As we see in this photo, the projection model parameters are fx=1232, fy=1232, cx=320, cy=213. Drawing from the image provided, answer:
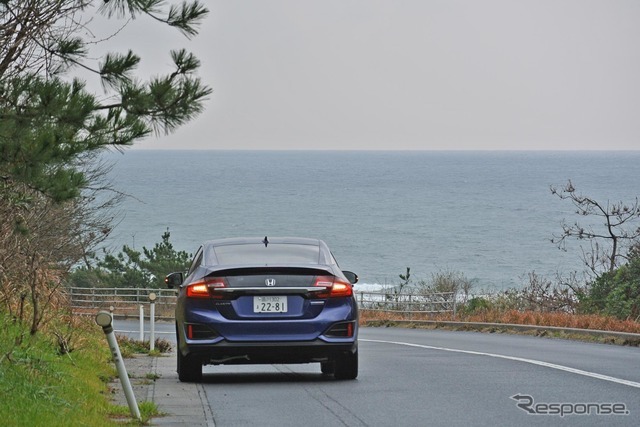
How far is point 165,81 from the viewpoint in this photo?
437 inches

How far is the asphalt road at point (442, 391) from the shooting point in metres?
10.6

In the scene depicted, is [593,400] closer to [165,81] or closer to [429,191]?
[165,81]

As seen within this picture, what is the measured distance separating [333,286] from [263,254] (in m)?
0.95

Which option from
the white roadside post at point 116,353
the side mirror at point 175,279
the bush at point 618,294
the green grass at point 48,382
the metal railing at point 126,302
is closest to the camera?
the white roadside post at point 116,353

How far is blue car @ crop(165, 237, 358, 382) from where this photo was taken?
43.5 ft

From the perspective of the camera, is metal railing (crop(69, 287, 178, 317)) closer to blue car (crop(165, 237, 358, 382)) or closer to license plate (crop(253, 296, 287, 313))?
blue car (crop(165, 237, 358, 382))

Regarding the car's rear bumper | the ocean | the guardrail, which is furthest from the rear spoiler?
the ocean

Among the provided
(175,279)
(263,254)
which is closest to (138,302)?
(175,279)

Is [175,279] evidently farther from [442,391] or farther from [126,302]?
[126,302]

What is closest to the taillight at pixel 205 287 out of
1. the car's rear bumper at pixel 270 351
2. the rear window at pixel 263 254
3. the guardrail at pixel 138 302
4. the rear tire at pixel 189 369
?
the rear window at pixel 263 254

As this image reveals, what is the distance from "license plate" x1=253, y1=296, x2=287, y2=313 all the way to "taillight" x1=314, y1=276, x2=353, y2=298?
43cm

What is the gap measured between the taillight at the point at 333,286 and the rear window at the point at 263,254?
1.22ft

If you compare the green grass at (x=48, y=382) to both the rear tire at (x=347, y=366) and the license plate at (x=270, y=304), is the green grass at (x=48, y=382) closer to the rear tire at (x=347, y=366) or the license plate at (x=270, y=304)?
the license plate at (x=270, y=304)

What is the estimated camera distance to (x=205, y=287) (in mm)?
13367
